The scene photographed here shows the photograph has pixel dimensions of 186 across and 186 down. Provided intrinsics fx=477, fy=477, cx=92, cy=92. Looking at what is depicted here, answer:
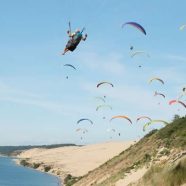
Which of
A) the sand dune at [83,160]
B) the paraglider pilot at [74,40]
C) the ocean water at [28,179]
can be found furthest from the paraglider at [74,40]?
the sand dune at [83,160]

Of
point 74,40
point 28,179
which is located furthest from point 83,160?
point 74,40

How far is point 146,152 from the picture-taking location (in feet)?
148

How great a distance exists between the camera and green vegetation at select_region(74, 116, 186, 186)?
39438 mm

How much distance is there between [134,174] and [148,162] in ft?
6.75

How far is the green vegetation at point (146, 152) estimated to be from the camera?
39438mm

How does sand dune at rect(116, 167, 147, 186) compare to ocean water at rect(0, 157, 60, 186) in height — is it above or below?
below

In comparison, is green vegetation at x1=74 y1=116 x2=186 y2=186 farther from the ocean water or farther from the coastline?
the ocean water

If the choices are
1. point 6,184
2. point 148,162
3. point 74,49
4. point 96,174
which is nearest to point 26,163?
point 6,184

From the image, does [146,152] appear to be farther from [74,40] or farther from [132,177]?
[74,40]

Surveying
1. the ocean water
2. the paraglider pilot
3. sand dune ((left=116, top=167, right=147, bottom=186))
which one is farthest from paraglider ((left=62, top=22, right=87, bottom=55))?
the ocean water

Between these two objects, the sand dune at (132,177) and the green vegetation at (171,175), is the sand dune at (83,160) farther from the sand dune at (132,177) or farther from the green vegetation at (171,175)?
the green vegetation at (171,175)

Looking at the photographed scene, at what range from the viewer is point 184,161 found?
21.2 metres

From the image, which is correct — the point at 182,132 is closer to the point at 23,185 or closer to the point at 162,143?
the point at 162,143

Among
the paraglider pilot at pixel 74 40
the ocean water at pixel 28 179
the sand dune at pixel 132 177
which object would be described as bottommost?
the sand dune at pixel 132 177
